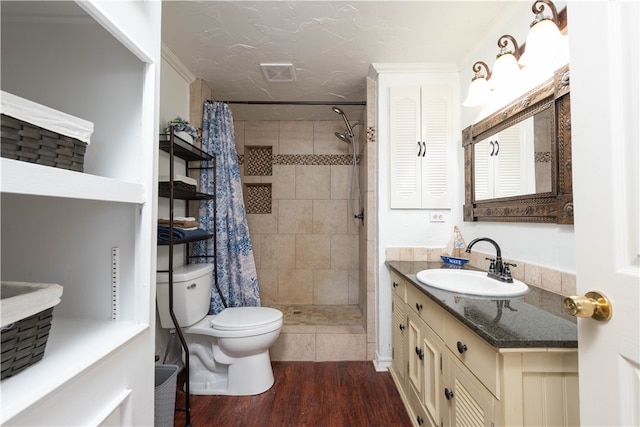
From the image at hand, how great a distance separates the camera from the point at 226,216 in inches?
85.5

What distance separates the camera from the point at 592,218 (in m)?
0.54

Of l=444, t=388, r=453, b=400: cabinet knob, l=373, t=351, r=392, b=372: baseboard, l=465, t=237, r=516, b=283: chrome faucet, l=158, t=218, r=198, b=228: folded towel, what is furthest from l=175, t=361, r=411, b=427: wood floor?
l=158, t=218, r=198, b=228: folded towel

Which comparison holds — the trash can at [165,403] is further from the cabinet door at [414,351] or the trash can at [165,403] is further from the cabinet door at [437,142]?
the cabinet door at [437,142]

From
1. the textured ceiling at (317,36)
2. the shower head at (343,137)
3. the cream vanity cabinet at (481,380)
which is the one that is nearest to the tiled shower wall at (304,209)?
the shower head at (343,137)

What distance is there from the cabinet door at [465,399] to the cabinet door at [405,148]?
119 centimetres

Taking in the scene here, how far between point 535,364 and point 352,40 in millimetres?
1820

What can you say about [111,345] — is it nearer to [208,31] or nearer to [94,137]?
[94,137]

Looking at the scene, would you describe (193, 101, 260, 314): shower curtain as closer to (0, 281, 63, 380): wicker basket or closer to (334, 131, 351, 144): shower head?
(334, 131, 351, 144): shower head

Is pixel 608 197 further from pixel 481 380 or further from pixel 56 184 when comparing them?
pixel 56 184

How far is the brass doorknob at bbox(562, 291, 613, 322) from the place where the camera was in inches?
19.8

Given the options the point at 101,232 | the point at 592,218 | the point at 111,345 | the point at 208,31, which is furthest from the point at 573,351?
the point at 208,31

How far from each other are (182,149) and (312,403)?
1823 mm

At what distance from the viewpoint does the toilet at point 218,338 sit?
164cm

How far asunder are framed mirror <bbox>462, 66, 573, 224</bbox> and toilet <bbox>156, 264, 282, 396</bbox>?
1.55 metres
